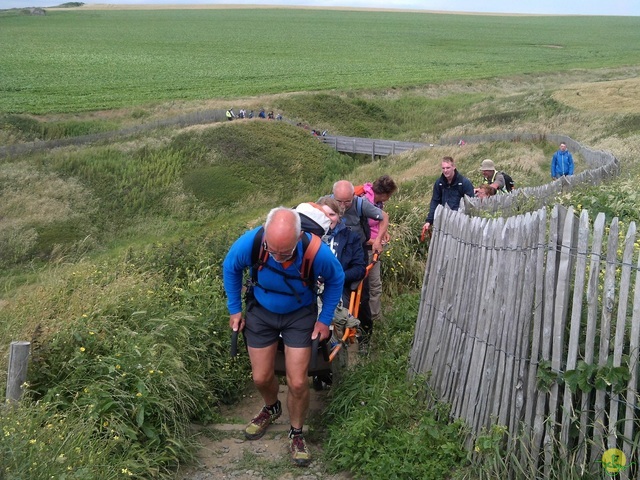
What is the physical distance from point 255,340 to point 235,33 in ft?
291

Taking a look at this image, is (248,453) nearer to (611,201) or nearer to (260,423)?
(260,423)

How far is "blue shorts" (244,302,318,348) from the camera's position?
4922 mm

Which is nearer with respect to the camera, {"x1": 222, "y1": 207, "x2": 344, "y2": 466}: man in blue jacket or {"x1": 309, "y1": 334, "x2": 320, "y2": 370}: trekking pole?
{"x1": 222, "y1": 207, "x2": 344, "y2": 466}: man in blue jacket

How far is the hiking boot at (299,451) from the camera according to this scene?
491 centimetres

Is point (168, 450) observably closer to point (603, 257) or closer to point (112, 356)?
point (112, 356)

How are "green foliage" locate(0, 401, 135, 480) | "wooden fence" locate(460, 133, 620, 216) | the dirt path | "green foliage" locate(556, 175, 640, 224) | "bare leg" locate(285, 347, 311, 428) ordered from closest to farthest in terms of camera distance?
1. "green foliage" locate(0, 401, 135, 480)
2. the dirt path
3. "bare leg" locate(285, 347, 311, 428)
4. "green foliage" locate(556, 175, 640, 224)
5. "wooden fence" locate(460, 133, 620, 216)

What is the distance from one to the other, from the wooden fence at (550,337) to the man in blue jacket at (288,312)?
95cm

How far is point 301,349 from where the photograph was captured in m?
4.92

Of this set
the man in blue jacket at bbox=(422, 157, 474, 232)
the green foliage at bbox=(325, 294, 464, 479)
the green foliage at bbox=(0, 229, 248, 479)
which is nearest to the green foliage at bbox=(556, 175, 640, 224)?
the man in blue jacket at bbox=(422, 157, 474, 232)

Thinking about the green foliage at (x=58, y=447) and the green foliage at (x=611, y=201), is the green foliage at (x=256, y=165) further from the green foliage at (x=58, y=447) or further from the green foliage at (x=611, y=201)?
the green foliage at (x=58, y=447)

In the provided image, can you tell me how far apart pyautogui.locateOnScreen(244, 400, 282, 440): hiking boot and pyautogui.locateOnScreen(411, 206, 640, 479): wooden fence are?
1352 millimetres

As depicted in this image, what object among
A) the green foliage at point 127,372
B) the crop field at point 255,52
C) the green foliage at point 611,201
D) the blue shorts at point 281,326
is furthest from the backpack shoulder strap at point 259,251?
the crop field at point 255,52

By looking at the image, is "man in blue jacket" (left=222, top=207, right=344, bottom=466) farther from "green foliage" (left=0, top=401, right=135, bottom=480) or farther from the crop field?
the crop field

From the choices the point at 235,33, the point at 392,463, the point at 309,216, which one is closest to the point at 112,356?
the point at 309,216
